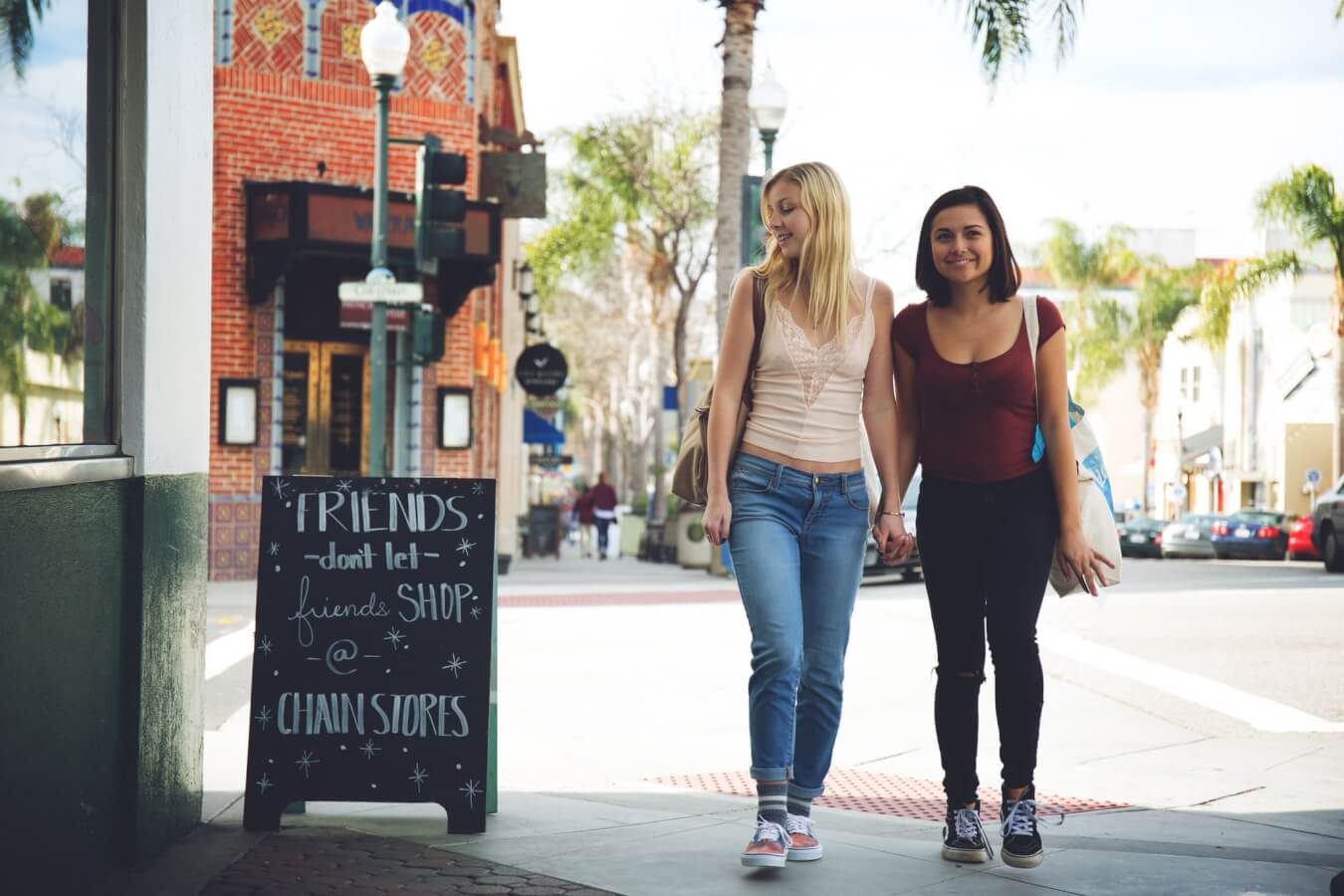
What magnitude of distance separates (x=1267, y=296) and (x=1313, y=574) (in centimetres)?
3934

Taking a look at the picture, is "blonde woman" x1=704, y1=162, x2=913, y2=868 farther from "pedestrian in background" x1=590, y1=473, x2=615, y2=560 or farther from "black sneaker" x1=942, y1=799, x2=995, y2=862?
"pedestrian in background" x1=590, y1=473, x2=615, y2=560

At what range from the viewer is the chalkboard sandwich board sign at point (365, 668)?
4824 millimetres

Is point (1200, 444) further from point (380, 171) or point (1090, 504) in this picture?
point (1090, 504)

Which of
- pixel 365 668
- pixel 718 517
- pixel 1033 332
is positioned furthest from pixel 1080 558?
Answer: pixel 365 668

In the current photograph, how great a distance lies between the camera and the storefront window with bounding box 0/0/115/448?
12.1 feet

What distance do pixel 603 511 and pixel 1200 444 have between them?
130 ft

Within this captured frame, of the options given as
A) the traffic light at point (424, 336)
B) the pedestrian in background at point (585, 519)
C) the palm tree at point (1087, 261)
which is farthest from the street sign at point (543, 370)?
the palm tree at point (1087, 261)

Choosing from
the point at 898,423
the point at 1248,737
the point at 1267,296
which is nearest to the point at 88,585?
the point at 898,423

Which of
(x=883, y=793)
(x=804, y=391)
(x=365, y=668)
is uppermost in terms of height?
(x=804, y=391)

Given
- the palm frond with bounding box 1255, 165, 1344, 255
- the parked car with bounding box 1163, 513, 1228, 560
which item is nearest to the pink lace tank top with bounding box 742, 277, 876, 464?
the parked car with bounding box 1163, 513, 1228, 560

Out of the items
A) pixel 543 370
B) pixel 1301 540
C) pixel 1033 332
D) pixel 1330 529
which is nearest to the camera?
pixel 1033 332

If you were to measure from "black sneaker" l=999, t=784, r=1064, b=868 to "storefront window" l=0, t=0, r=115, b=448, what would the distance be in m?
2.78

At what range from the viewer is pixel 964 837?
177 inches

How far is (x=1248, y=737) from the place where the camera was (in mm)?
7422
